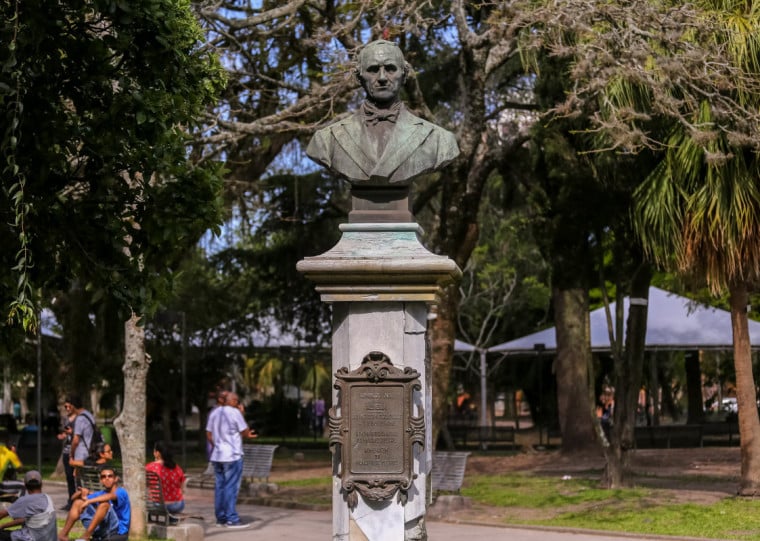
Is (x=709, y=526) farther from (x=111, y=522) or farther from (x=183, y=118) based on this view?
(x=183, y=118)

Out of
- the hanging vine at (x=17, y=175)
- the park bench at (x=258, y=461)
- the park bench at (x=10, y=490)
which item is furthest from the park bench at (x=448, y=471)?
the hanging vine at (x=17, y=175)

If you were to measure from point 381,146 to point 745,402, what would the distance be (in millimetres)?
9655

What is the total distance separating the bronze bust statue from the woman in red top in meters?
6.63

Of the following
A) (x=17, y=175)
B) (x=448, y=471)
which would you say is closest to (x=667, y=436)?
(x=448, y=471)

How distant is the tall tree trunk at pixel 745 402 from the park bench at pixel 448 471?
3.55m

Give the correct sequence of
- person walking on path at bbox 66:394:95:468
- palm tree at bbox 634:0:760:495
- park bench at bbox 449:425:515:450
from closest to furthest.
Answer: palm tree at bbox 634:0:760:495
person walking on path at bbox 66:394:95:468
park bench at bbox 449:425:515:450

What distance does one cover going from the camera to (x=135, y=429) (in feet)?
44.3

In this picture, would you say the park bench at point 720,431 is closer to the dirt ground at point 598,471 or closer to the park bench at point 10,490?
the dirt ground at point 598,471

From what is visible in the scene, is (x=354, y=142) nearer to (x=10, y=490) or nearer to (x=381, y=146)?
(x=381, y=146)

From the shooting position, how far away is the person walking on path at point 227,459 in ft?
48.9

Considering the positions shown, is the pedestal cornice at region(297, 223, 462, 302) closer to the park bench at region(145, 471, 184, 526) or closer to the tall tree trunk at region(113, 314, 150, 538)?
the tall tree trunk at region(113, 314, 150, 538)

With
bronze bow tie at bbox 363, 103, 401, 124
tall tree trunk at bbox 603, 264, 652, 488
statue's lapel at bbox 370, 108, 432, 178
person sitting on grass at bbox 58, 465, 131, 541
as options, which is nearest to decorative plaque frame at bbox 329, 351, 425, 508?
statue's lapel at bbox 370, 108, 432, 178

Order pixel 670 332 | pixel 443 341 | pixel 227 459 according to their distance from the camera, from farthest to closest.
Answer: pixel 670 332, pixel 443 341, pixel 227 459

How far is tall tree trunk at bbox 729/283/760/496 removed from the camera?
1620 cm
